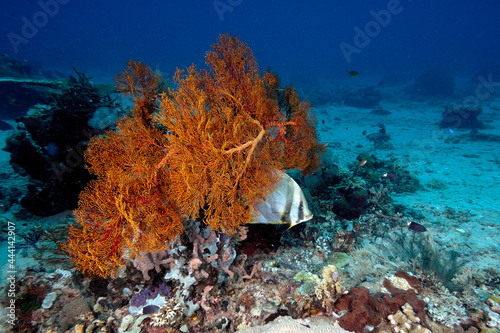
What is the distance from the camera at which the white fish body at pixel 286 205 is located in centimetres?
299

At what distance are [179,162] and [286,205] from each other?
1.61m

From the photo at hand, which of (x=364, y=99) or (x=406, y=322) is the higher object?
(x=364, y=99)

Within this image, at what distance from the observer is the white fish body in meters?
2.99

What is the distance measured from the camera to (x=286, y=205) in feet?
9.82

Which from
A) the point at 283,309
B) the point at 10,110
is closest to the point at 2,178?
the point at 283,309

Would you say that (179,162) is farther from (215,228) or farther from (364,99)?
(364,99)

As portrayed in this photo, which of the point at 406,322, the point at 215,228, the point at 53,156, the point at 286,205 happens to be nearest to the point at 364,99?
the point at 286,205

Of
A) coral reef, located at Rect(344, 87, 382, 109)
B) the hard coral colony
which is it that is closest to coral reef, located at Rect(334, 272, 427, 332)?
the hard coral colony

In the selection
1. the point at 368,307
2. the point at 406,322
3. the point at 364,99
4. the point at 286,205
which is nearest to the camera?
the point at 406,322

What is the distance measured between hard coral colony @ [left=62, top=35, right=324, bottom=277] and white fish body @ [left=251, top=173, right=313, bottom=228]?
0.41ft

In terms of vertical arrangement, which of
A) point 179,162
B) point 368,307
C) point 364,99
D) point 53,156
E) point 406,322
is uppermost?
point 364,99

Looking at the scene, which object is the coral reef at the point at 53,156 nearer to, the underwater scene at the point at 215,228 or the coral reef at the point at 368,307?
the underwater scene at the point at 215,228

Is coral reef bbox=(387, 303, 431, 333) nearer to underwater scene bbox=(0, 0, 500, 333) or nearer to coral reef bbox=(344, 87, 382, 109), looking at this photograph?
underwater scene bbox=(0, 0, 500, 333)

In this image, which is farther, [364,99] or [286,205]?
[364,99]
